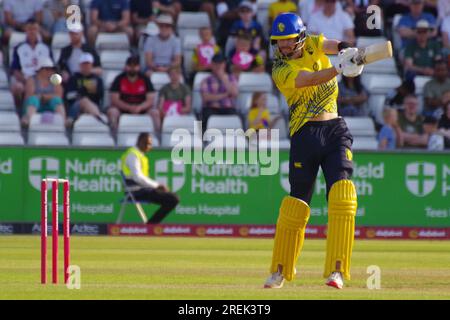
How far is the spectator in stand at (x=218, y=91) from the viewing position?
21.2 meters

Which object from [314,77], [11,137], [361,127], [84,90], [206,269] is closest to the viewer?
[314,77]

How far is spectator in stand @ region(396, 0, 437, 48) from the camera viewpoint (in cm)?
2258

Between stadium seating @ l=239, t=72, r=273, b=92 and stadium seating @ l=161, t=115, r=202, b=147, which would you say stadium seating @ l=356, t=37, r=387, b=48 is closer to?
stadium seating @ l=239, t=72, r=273, b=92

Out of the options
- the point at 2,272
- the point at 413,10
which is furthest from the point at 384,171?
the point at 2,272

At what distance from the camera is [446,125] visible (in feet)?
68.2

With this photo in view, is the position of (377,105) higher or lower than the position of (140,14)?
lower

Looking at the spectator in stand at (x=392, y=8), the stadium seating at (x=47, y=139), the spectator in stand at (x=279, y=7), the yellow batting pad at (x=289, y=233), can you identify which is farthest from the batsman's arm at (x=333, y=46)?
the spectator in stand at (x=392, y=8)

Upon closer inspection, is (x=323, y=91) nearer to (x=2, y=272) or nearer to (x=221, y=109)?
(x=2, y=272)

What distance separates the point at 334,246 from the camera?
994 cm

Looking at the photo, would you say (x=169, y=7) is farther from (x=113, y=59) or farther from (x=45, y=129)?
(x=45, y=129)

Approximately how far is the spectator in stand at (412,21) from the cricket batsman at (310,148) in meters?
12.4

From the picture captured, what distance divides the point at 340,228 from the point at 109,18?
1310 centimetres

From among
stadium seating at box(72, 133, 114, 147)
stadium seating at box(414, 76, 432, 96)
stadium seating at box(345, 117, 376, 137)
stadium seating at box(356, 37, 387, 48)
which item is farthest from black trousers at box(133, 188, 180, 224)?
stadium seating at box(356, 37, 387, 48)

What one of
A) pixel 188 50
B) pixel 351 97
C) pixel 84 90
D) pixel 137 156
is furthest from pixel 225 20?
pixel 137 156
